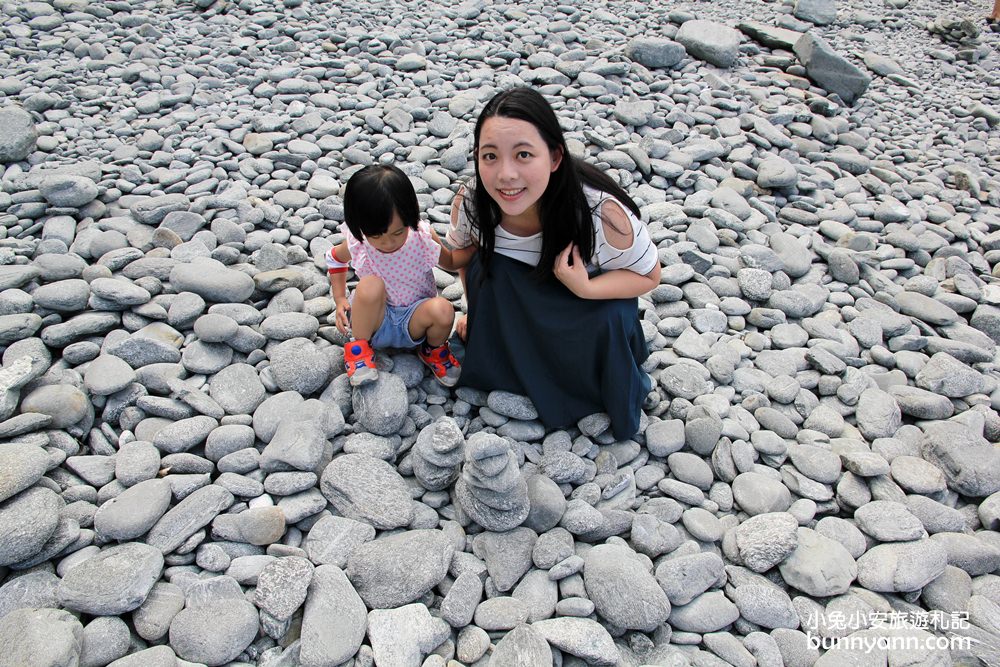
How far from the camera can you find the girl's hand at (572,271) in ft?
7.47

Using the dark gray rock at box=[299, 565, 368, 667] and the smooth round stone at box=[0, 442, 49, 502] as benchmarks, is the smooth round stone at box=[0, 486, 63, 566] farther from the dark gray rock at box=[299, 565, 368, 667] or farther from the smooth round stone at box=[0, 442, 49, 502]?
the dark gray rock at box=[299, 565, 368, 667]

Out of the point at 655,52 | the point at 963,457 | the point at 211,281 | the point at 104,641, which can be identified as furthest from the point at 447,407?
the point at 655,52

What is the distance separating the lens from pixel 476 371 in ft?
8.67

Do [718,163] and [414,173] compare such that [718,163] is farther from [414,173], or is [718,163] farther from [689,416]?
[689,416]

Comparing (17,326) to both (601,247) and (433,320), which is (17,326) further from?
(601,247)

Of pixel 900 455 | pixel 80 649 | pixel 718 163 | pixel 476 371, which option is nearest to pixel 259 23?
pixel 718 163

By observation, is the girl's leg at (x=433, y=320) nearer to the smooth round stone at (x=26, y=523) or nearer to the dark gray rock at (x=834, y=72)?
the smooth round stone at (x=26, y=523)

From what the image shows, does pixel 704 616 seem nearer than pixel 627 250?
Yes

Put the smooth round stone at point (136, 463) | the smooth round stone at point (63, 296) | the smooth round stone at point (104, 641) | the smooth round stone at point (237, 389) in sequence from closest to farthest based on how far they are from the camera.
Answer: the smooth round stone at point (104, 641) < the smooth round stone at point (136, 463) < the smooth round stone at point (237, 389) < the smooth round stone at point (63, 296)

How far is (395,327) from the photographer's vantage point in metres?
2.63

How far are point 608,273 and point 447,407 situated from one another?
0.86 m

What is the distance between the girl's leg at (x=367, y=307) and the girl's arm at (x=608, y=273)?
66cm

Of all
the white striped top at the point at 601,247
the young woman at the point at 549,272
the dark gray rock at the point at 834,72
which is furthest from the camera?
the dark gray rock at the point at 834,72

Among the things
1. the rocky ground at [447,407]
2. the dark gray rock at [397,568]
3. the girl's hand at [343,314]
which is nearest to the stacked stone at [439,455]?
the rocky ground at [447,407]
